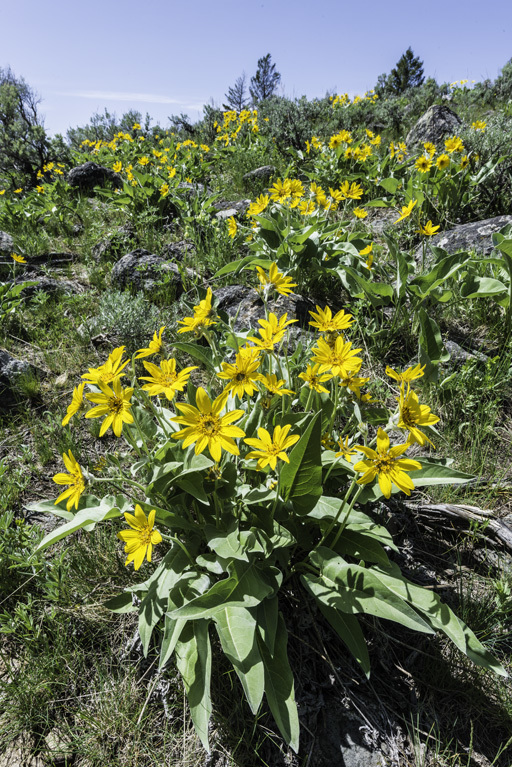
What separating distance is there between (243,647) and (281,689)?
0.76 feet

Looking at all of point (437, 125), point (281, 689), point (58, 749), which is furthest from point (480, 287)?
point (437, 125)

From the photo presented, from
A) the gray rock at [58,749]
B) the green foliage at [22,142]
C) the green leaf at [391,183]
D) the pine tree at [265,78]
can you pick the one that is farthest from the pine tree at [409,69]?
the gray rock at [58,749]

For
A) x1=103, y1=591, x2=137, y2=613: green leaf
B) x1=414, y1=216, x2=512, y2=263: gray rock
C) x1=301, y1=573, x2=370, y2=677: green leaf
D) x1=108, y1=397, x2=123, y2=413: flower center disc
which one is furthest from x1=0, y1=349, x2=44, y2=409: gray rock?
x1=414, y1=216, x2=512, y2=263: gray rock

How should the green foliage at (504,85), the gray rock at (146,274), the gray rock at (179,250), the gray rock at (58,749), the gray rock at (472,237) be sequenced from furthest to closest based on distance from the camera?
the green foliage at (504,85) → the gray rock at (179,250) → the gray rock at (146,274) → the gray rock at (472,237) → the gray rock at (58,749)

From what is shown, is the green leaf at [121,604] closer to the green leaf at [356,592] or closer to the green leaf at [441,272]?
the green leaf at [356,592]

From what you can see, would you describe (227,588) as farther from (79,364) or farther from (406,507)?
(79,364)

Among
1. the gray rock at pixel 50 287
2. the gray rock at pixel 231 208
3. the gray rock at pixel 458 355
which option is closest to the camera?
the gray rock at pixel 458 355

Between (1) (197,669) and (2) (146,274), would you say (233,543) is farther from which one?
(2) (146,274)

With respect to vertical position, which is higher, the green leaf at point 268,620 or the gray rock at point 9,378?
the gray rock at point 9,378

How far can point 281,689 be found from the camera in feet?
4.36

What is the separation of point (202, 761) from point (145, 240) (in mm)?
4386

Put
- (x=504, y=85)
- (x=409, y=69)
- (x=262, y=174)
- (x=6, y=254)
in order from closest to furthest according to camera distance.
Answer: (x=6, y=254), (x=262, y=174), (x=504, y=85), (x=409, y=69)

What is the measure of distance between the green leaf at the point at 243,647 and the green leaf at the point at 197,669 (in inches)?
5.4

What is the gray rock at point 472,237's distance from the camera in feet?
11.7
